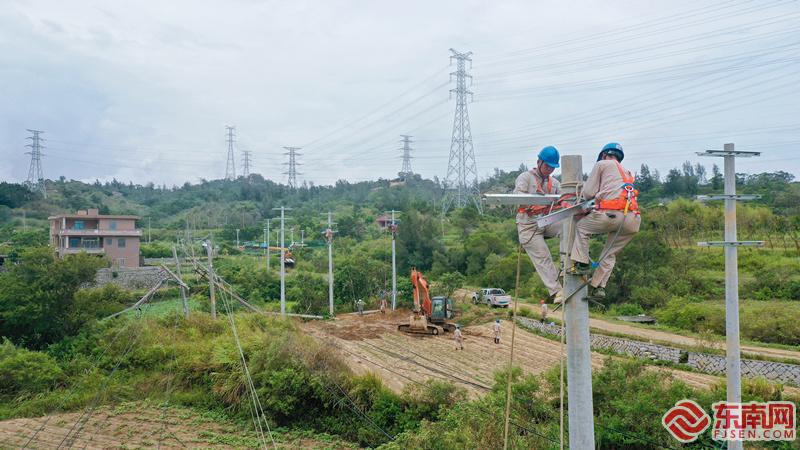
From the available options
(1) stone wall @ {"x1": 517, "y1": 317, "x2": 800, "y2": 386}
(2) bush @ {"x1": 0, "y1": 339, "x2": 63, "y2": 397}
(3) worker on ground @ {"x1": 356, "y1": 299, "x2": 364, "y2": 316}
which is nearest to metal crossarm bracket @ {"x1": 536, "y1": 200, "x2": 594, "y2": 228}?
(1) stone wall @ {"x1": 517, "y1": 317, "x2": 800, "y2": 386}

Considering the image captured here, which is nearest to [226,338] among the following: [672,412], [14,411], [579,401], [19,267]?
[14,411]

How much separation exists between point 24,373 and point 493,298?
21276mm

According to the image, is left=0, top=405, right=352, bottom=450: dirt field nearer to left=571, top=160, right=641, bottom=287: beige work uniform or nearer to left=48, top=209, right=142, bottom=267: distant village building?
left=571, top=160, right=641, bottom=287: beige work uniform

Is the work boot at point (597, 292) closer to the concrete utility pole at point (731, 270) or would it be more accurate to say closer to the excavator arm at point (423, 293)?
the concrete utility pole at point (731, 270)

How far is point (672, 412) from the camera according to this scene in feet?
33.1

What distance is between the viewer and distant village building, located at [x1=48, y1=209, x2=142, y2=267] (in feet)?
138

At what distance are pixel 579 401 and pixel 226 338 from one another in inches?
711

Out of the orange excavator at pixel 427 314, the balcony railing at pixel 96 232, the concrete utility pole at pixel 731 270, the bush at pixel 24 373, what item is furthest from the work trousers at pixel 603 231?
the balcony railing at pixel 96 232

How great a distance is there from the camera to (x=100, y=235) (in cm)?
4262

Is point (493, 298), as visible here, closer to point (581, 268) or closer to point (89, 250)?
point (581, 268)

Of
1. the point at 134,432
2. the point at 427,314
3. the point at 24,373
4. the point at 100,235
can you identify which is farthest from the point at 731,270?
the point at 100,235

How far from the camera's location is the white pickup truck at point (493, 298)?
3009 cm

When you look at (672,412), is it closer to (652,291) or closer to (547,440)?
(547,440)

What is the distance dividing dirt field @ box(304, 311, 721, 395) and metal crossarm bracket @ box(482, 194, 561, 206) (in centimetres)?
1231
